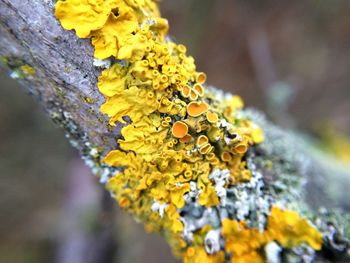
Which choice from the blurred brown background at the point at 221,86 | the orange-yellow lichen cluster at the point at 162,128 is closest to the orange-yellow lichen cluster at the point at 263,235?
the orange-yellow lichen cluster at the point at 162,128

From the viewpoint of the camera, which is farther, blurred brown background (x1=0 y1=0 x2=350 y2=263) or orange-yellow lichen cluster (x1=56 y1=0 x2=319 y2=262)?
blurred brown background (x1=0 y1=0 x2=350 y2=263)

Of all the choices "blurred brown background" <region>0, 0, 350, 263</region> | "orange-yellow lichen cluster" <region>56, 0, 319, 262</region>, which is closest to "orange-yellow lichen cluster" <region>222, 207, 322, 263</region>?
"orange-yellow lichen cluster" <region>56, 0, 319, 262</region>

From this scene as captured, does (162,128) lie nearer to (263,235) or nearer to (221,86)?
(263,235)

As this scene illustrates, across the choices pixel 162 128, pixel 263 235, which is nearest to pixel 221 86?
pixel 263 235

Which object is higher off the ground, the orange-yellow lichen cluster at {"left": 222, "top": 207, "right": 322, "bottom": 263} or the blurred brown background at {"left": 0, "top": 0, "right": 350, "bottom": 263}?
the blurred brown background at {"left": 0, "top": 0, "right": 350, "bottom": 263}

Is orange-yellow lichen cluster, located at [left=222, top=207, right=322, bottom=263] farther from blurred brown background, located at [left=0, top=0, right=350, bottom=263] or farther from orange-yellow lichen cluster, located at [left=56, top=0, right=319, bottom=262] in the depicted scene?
blurred brown background, located at [left=0, top=0, right=350, bottom=263]

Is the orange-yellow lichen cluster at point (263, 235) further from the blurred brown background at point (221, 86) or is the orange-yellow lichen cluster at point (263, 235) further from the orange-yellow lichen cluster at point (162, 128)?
the blurred brown background at point (221, 86)

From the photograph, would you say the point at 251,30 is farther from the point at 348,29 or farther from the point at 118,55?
the point at 118,55

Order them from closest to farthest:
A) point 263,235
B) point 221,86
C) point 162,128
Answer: point 162,128 < point 263,235 < point 221,86
